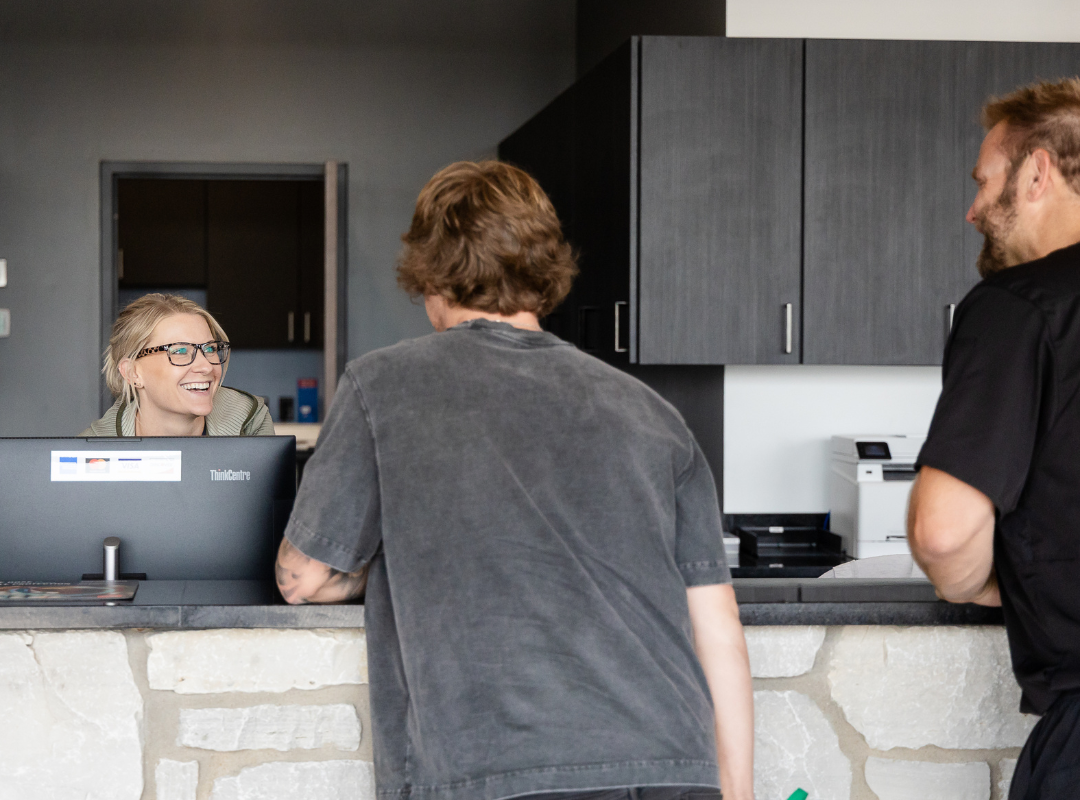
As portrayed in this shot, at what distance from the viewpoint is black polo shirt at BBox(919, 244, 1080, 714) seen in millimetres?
1154

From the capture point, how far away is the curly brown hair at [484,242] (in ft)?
3.74

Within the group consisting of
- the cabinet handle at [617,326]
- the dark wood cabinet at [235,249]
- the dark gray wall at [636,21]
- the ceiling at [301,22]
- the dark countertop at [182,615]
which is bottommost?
the dark countertop at [182,615]

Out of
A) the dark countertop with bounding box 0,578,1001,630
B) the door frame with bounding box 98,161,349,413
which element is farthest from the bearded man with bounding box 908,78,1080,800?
the door frame with bounding box 98,161,349,413

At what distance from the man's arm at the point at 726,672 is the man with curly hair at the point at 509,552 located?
0.07 meters

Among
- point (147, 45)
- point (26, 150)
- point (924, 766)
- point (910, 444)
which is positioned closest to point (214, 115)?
point (147, 45)

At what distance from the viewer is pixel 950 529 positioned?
3.91ft

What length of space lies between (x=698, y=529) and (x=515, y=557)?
0.81 ft

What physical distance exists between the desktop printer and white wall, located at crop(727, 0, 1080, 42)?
130 centimetres

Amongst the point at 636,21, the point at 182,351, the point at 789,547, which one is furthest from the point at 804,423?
the point at 182,351

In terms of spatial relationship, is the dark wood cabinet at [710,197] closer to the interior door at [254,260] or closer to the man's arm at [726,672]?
the man's arm at [726,672]

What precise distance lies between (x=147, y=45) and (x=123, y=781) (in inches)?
161

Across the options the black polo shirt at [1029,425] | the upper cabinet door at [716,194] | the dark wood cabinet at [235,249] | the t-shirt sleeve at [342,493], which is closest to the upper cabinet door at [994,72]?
the upper cabinet door at [716,194]

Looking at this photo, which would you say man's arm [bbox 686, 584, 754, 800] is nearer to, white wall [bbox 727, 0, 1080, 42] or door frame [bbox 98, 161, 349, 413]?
white wall [bbox 727, 0, 1080, 42]

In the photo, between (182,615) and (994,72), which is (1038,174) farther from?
(994,72)
